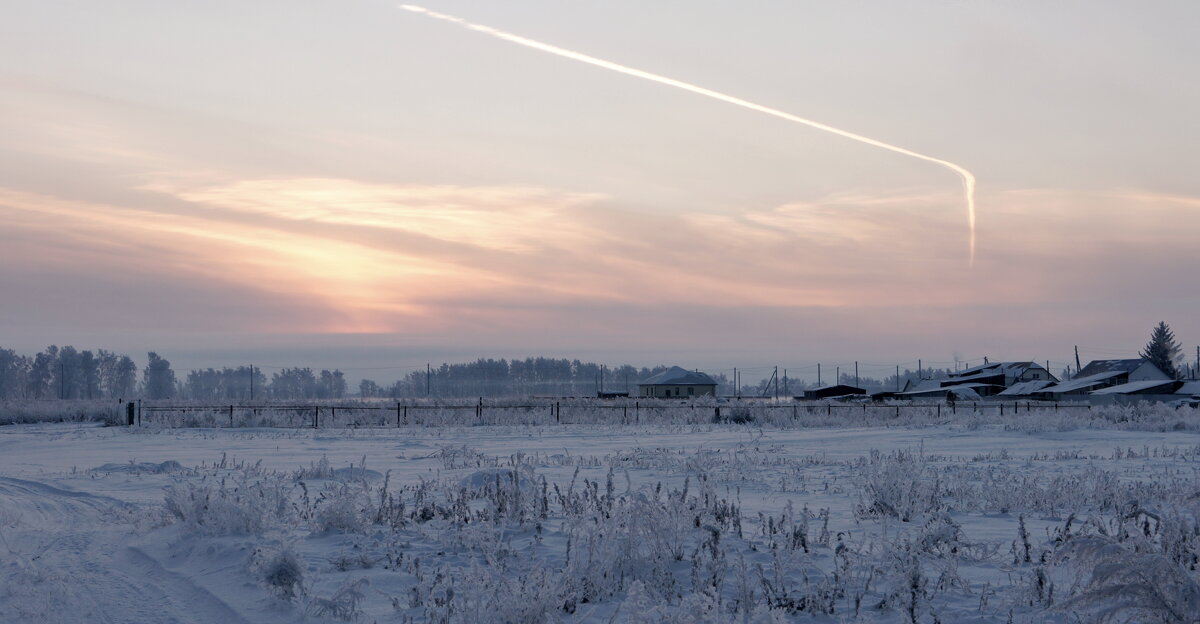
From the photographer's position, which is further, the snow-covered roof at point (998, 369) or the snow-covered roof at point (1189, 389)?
the snow-covered roof at point (998, 369)

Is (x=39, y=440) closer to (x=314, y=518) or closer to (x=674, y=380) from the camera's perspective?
(x=314, y=518)

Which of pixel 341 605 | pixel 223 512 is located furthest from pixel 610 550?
pixel 223 512

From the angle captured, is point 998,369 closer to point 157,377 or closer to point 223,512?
point 223,512

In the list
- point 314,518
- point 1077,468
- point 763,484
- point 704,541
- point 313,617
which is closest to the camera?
point 313,617

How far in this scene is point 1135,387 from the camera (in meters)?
63.6

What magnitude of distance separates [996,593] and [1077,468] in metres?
11.2

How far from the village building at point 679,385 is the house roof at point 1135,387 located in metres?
46.1

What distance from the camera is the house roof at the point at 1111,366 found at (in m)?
70.6

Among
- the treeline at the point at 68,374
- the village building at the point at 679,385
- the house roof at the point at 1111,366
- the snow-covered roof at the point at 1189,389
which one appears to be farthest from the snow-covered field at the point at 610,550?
the treeline at the point at 68,374

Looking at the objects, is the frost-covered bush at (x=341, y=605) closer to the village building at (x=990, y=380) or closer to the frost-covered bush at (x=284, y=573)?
the frost-covered bush at (x=284, y=573)

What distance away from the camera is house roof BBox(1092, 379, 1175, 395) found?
6275 cm

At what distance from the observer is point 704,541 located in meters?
7.26

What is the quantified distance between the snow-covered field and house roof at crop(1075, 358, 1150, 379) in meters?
63.6

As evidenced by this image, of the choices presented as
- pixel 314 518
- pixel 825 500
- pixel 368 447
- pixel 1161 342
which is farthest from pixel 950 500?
pixel 1161 342
